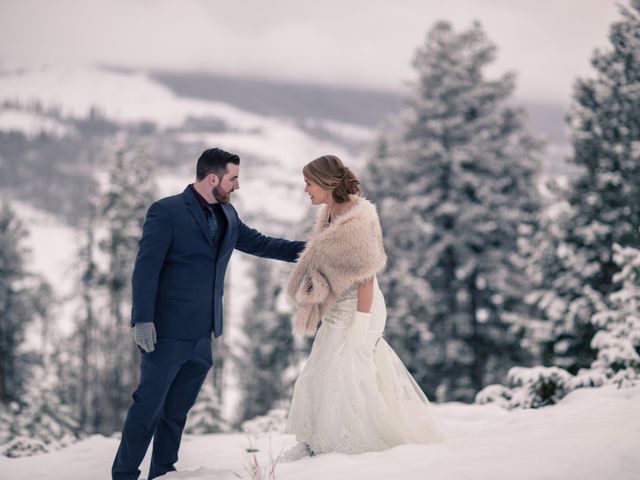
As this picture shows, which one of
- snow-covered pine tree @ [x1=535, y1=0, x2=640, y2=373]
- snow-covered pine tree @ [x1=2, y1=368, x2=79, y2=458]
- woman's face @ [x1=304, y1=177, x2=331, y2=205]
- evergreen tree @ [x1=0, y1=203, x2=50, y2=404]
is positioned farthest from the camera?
evergreen tree @ [x1=0, y1=203, x2=50, y2=404]

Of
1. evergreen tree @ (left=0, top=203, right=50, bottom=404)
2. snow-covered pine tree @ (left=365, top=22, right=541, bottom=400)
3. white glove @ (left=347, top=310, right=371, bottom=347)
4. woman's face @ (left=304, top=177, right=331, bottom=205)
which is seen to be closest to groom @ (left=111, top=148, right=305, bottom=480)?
woman's face @ (left=304, top=177, right=331, bottom=205)

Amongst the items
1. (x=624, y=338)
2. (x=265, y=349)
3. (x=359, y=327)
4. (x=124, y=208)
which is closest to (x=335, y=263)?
(x=359, y=327)

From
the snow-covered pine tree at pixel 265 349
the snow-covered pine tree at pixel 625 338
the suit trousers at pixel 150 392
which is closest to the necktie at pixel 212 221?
the suit trousers at pixel 150 392

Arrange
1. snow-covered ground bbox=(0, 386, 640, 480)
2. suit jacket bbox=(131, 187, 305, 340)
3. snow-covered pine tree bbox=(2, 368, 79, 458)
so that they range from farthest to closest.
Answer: snow-covered pine tree bbox=(2, 368, 79, 458) < suit jacket bbox=(131, 187, 305, 340) < snow-covered ground bbox=(0, 386, 640, 480)

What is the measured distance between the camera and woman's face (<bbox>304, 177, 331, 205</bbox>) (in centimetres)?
535

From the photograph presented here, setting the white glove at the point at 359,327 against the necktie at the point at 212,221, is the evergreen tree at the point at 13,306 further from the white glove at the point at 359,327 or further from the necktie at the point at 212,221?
the white glove at the point at 359,327

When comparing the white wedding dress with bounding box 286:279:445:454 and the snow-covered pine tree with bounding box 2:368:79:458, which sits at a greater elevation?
the white wedding dress with bounding box 286:279:445:454

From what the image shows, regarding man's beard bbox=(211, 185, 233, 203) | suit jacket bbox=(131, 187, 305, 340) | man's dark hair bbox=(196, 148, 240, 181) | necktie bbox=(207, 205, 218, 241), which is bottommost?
suit jacket bbox=(131, 187, 305, 340)

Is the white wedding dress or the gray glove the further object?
the white wedding dress

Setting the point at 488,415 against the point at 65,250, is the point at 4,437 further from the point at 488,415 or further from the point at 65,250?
the point at 65,250

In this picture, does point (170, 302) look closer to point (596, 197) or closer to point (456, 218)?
point (596, 197)

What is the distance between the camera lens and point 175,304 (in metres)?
4.95

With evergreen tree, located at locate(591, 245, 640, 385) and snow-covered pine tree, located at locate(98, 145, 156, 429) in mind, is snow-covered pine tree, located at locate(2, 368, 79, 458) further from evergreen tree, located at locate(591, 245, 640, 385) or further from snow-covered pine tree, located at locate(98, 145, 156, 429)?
evergreen tree, located at locate(591, 245, 640, 385)

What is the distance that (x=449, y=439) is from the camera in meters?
5.65
